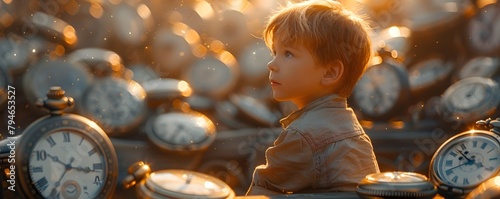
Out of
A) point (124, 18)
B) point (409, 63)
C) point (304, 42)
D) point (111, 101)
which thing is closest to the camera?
point (304, 42)

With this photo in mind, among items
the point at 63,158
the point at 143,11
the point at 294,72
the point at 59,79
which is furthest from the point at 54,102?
the point at 143,11

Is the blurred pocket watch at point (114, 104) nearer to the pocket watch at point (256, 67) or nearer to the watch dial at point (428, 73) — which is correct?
the pocket watch at point (256, 67)

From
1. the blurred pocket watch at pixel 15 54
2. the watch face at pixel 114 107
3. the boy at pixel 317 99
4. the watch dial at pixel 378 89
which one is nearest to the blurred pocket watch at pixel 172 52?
the watch face at pixel 114 107

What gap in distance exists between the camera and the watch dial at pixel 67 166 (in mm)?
1589

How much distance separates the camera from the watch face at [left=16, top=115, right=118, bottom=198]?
5.19 feet

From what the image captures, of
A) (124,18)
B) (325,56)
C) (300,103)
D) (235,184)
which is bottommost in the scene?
(235,184)

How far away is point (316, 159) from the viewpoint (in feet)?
4.83

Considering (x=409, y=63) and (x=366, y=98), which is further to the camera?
(x=409, y=63)

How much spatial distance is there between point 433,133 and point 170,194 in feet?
9.89

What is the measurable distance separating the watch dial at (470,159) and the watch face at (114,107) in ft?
6.83

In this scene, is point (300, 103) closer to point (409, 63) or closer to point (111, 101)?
point (111, 101)

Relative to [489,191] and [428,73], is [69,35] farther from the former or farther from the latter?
[489,191]

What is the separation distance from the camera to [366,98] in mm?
4027

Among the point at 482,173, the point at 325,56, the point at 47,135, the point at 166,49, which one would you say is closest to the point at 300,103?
the point at 325,56
